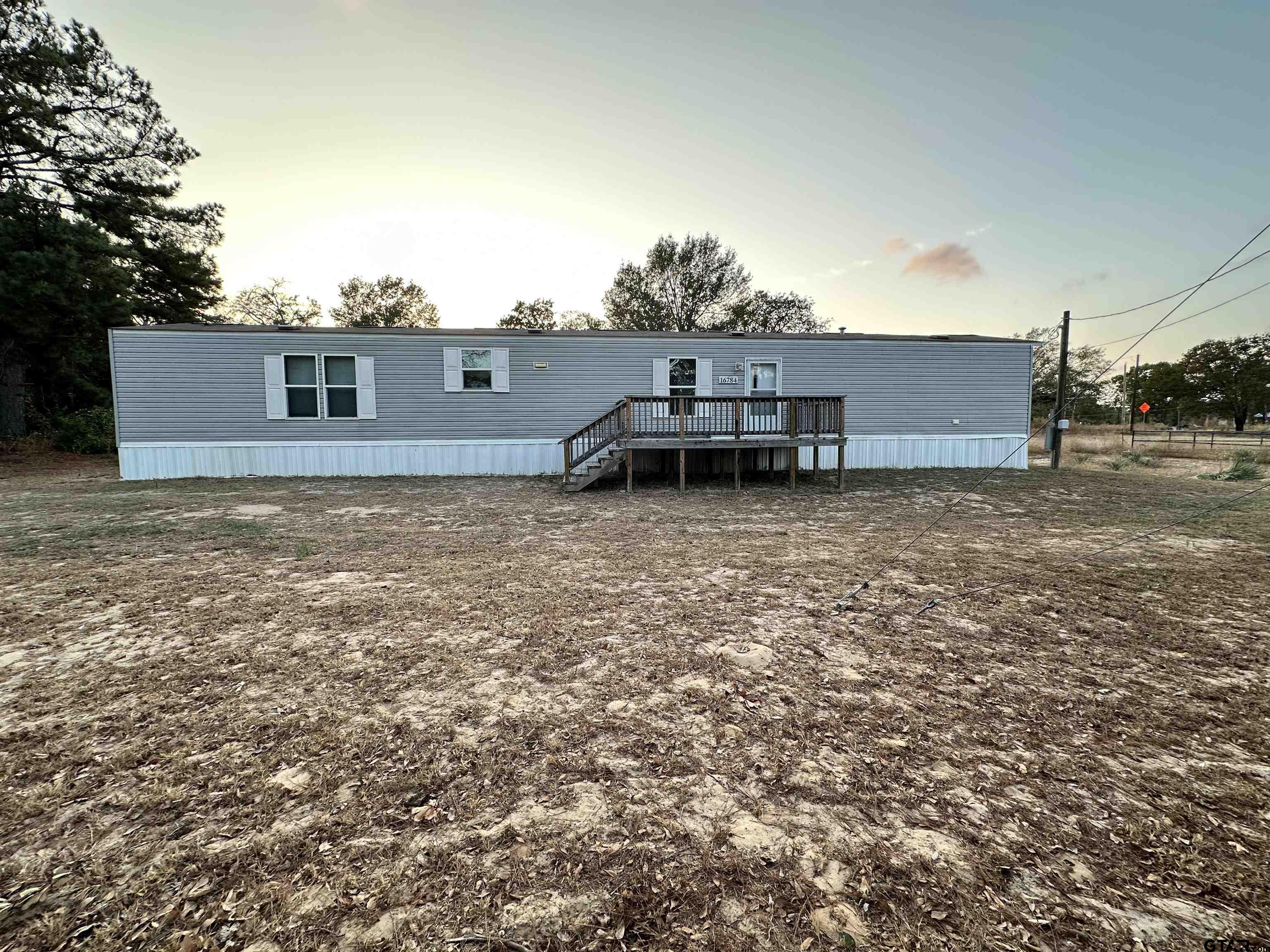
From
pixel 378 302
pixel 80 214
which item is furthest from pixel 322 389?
pixel 378 302

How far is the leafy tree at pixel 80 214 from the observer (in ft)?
46.7

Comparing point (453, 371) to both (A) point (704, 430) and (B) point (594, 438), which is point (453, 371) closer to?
(B) point (594, 438)

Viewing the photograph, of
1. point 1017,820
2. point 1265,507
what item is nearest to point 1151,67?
point 1265,507

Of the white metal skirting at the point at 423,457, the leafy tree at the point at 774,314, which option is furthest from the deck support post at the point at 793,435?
the leafy tree at the point at 774,314

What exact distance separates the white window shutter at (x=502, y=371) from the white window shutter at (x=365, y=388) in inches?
106

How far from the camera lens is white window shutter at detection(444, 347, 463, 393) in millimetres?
11945

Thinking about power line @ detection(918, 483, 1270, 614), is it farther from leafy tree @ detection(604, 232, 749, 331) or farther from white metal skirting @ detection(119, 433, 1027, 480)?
leafy tree @ detection(604, 232, 749, 331)

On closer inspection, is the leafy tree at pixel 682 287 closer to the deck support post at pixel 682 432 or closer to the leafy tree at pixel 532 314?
the leafy tree at pixel 532 314

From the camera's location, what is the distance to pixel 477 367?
1214 centimetres

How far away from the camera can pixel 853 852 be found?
1.72 meters

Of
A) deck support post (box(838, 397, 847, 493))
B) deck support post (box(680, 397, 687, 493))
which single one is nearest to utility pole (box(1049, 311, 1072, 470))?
deck support post (box(838, 397, 847, 493))

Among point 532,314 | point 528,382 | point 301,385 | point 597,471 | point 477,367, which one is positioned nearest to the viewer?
point 597,471

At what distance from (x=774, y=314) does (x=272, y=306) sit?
105 ft

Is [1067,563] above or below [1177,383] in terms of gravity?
below
